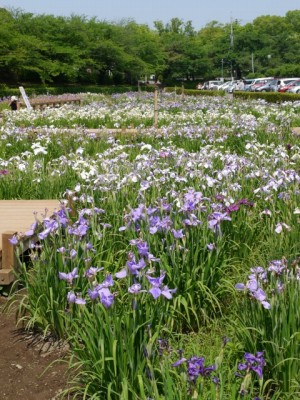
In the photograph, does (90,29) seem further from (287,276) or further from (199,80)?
(287,276)

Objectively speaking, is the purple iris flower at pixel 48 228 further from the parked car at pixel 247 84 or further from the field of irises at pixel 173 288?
the parked car at pixel 247 84

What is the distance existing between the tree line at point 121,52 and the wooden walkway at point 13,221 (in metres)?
31.6

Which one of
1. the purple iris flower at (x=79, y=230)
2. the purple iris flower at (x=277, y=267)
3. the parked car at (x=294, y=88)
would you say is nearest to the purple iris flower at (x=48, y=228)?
the purple iris flower at (x=79, y=230)

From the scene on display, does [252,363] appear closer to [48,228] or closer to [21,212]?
[48,228]

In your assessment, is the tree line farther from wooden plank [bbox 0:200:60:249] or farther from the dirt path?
the dirt path

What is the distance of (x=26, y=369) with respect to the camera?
2984 mm

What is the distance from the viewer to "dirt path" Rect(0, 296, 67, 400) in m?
2.74

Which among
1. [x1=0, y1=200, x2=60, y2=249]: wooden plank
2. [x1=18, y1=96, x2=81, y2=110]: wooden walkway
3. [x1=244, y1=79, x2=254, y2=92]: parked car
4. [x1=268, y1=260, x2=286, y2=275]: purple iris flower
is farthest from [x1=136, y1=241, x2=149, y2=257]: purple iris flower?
[x1=244, y1=79, x2=254, y2=92]: parked car

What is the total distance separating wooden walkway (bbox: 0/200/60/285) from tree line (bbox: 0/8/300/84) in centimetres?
3161

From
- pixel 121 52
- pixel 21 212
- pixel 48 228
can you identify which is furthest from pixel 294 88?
pixel 48 228

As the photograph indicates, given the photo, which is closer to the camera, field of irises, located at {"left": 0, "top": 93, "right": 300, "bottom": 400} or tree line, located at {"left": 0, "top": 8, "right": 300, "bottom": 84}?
field of irises, located at {"left": 0, "top": 93, "right": 300, "bottom": 400}

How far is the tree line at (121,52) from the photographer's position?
38531 mm

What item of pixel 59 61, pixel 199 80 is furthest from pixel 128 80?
pixel 199 80

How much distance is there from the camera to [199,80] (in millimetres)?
69250
